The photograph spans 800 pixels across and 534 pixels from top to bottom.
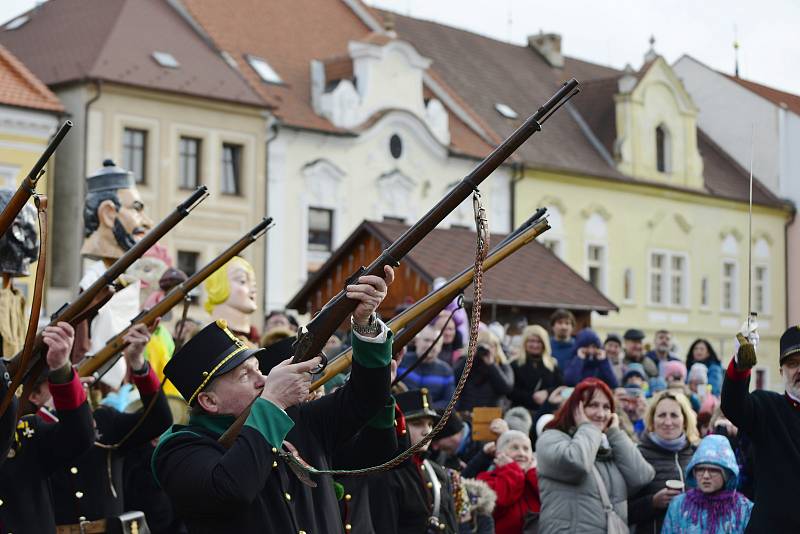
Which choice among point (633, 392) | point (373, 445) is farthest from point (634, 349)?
point (373, 445)

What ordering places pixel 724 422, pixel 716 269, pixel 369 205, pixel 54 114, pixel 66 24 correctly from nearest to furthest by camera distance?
1. pixel 724 422
2. pixel 54 114
3. pixel 66 24
4. pixel 369 205
5. pixel 716 269

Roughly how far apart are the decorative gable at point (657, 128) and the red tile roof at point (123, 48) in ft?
49.4

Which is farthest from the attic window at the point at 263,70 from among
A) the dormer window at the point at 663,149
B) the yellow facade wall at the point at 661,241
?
the dormer window at the point at 663,149

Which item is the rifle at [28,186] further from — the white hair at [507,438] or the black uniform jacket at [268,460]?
the white hair at [507,438]

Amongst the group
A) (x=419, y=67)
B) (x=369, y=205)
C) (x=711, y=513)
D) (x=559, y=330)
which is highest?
(x=419, y=67)

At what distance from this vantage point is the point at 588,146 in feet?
143

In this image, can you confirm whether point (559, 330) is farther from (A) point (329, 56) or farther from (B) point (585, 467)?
(A) point (329, 56)

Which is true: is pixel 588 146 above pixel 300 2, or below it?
below

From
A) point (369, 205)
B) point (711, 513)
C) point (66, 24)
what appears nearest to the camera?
point (711, 513)

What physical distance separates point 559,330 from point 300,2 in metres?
25.0

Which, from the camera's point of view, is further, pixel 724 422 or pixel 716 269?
pixel 716 269

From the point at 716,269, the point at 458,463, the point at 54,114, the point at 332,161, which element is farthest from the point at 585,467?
the point at 716,269

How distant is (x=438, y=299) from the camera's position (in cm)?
751

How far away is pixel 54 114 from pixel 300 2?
35.6ft
